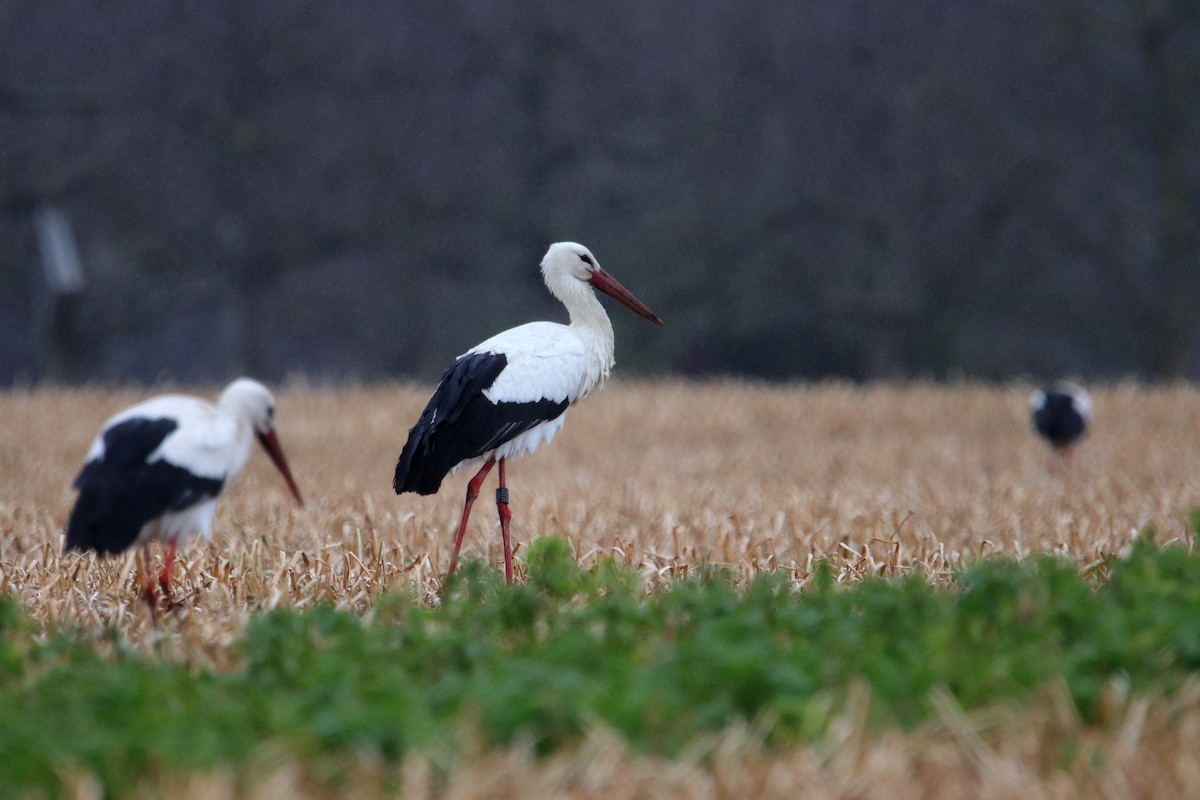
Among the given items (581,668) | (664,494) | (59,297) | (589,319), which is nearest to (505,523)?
(589,319)

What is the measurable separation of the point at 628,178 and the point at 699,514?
22.0 metres

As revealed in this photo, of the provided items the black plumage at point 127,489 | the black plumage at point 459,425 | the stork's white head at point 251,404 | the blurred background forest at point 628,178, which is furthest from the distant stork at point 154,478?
the blurred background forest at point 628,178

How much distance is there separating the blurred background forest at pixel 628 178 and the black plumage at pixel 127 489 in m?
18.2

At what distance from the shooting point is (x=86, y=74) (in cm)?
2391

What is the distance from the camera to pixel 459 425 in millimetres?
6195

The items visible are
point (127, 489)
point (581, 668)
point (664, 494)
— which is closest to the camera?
point (581, 668)

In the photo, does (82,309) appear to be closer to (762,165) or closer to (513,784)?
(762,165)

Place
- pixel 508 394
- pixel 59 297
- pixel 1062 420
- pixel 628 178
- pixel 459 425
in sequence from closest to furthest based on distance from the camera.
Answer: pixel 459 425
pixel 508 394
pixel 1062 420
pixel 59 297
pixel 628 178

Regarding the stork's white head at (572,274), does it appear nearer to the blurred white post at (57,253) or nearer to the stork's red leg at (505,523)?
the stork's red leg at (505,523)

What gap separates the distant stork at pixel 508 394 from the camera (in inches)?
242

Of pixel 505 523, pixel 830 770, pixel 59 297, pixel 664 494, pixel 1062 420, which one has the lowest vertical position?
pixel 1062 420

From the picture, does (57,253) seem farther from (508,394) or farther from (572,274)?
(508,394)

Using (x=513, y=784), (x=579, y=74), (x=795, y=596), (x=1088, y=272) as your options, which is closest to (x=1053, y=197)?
(x=1088, y=272)

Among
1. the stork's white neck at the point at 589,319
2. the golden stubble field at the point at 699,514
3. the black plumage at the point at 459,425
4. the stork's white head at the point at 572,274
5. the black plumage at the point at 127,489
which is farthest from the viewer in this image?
the stork's white head at the point at 572,274
